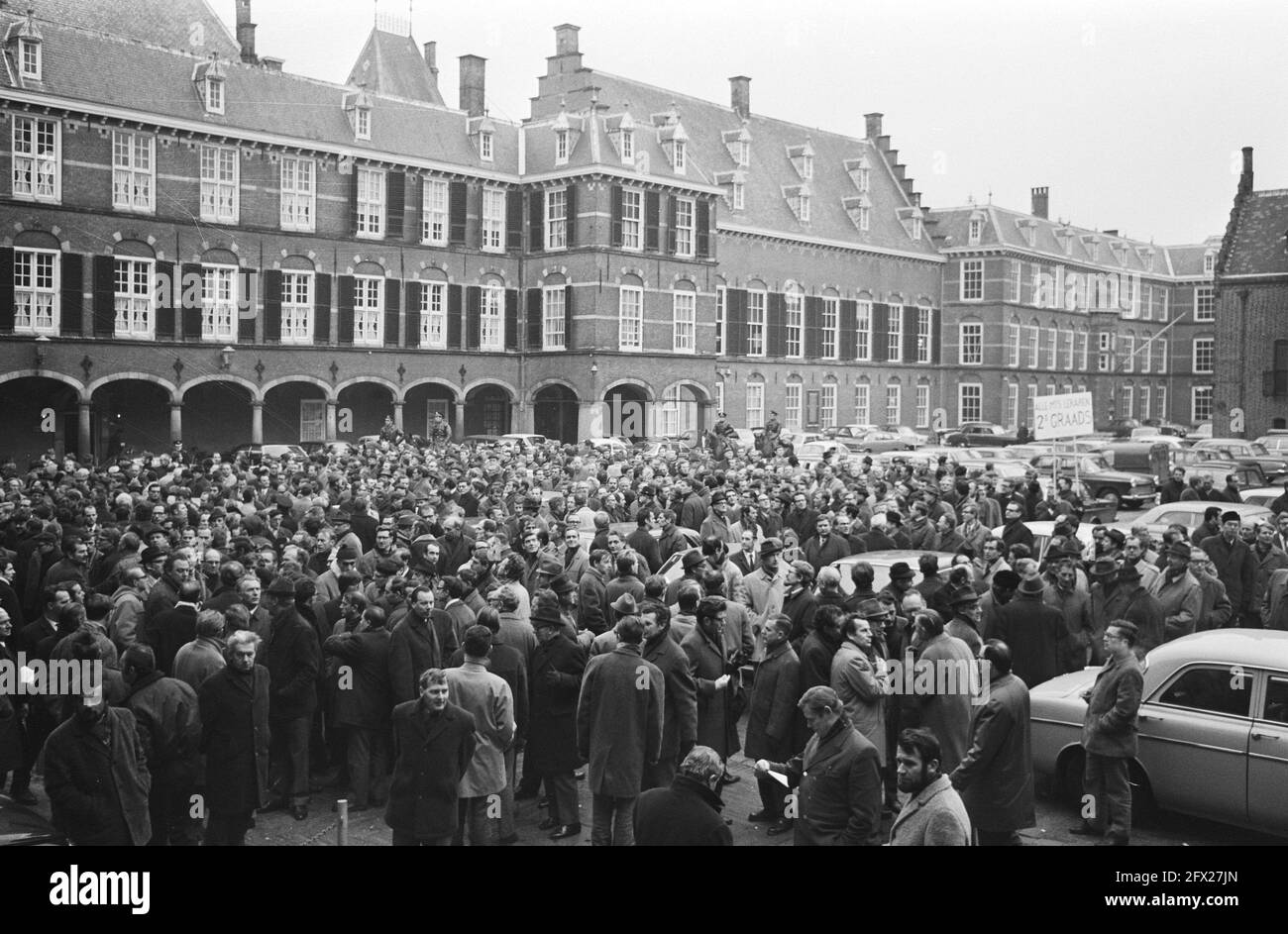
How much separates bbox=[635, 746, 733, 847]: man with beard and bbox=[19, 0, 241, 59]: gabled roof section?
1259 inches

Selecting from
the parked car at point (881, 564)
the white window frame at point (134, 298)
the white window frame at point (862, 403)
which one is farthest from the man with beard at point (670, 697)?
the white window frame at point (862, 403)

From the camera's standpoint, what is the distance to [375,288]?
36500 mm

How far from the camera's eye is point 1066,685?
30.6 ft

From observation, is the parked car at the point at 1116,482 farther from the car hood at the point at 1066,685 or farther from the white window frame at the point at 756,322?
the car hood at the point at 1066,685

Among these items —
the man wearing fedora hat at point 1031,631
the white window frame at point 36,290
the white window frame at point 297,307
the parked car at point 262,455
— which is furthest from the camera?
the white window frame at point 297,307

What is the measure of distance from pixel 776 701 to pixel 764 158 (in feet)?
143

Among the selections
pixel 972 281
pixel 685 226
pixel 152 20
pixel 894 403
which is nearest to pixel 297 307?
pixel 152 20

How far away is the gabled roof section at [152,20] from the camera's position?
1264 inches

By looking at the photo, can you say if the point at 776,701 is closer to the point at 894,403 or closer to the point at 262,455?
the point at 262,455

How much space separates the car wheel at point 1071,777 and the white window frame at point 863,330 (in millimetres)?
43180

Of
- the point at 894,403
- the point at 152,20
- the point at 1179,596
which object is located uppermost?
the point at 152,20

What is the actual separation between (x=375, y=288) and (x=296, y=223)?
3.13 metres
